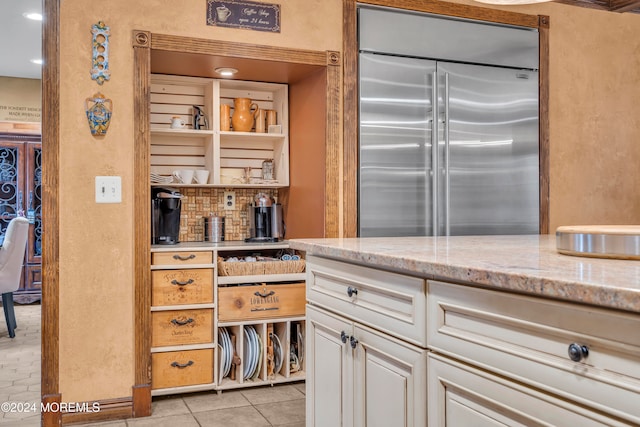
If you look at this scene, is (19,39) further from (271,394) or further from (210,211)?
(271,394)

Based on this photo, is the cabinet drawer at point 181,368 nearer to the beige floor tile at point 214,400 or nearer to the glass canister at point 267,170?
the beige floor tile at point 214,400

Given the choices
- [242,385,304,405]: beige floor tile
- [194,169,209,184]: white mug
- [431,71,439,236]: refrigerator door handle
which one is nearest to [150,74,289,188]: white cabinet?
[194,169,209,184]: white mug

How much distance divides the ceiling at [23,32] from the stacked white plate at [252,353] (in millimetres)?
2568

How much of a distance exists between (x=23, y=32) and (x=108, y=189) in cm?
333

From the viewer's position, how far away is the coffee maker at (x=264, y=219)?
148 inches

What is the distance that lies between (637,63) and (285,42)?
265 centimetres

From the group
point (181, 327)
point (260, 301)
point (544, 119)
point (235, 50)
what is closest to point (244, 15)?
point (235, 50)

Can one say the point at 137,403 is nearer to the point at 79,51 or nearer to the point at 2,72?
the point at 79,51

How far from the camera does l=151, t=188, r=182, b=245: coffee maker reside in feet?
11.2

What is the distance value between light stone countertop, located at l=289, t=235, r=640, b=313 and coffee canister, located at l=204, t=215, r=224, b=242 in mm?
2021

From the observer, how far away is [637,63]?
4242 mm

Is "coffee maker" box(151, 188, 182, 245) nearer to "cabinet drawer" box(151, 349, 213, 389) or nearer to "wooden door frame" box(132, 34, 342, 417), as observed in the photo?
"wooden door frame" box(132, 34, 342, 417)

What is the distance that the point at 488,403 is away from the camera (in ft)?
4.02

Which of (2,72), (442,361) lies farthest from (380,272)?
(2,72)
